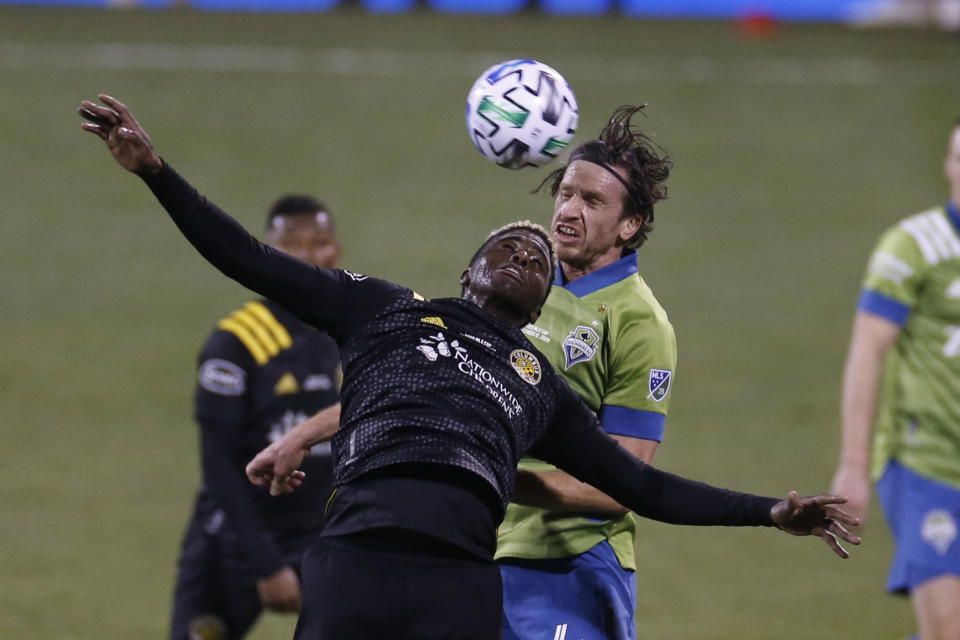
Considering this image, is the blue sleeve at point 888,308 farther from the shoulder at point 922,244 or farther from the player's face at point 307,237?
the player's face at point 307,237

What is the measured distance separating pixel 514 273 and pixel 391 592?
976mm

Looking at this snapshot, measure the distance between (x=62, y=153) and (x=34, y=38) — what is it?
3325 millimetres

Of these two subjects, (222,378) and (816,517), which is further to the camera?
(222,378)

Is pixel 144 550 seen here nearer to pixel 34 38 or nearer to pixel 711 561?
pixel 711 561

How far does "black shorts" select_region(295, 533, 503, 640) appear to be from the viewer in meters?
3.68

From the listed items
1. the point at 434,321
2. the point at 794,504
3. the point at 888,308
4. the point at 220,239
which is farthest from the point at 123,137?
the point at 888,308

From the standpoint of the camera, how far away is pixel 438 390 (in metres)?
3.91

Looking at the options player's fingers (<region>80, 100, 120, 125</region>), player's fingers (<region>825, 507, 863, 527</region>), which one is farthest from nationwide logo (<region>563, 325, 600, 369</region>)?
player's fingers (<region>80, 100, 120, 125</region>)

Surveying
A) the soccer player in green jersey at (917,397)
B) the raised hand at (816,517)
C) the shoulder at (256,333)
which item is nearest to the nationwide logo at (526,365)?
the raised hand at (816,517)

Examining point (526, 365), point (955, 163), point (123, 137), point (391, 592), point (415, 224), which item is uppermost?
point (415, 224)

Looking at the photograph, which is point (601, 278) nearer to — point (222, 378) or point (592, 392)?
point (592, 392)

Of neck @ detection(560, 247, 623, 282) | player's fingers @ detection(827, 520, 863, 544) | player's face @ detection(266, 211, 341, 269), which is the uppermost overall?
player's face @ detection(266, 211, 341, 269)

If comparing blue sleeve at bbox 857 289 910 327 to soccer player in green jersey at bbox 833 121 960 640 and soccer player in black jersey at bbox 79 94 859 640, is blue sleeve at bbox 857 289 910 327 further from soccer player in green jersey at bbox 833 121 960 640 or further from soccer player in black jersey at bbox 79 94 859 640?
soccer player in black jersey at bbox 79 94 859 640

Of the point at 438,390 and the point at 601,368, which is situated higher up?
the point at 601,368
